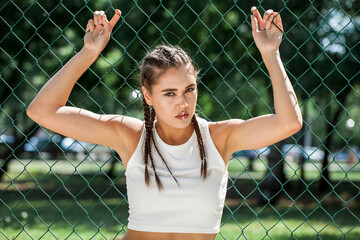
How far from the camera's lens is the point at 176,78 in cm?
218

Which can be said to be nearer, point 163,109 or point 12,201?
point 163,109

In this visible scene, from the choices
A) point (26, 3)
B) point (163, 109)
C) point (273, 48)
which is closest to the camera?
point (273, 48)

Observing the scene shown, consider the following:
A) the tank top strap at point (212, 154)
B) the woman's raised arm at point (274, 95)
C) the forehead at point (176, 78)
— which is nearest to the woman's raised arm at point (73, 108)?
the forehead at point (176, 78)

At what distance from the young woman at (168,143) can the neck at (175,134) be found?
0.02 metres

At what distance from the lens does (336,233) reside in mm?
6770

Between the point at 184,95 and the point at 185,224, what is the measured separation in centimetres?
57

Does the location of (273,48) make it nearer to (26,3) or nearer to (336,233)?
(336,233)

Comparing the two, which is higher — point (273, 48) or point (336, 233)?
point (273, 48)

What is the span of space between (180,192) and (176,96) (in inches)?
16.8

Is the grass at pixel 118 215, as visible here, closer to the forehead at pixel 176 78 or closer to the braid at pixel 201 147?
the braid at pixel 201 147

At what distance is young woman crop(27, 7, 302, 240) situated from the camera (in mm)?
2139

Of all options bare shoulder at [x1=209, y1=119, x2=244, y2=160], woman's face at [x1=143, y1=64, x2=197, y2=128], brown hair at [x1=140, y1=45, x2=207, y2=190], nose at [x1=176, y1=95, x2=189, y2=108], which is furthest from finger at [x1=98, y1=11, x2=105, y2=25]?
bare shoulder at [x1=209, y1=119, x2=244, y2=160]

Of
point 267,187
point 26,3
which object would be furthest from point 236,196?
point 26,3

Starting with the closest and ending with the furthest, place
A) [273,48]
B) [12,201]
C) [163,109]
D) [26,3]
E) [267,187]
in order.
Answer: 1. [273,48]
2. [163,109]
3. [26,3]
4. [12,201]
5. [267,187]
